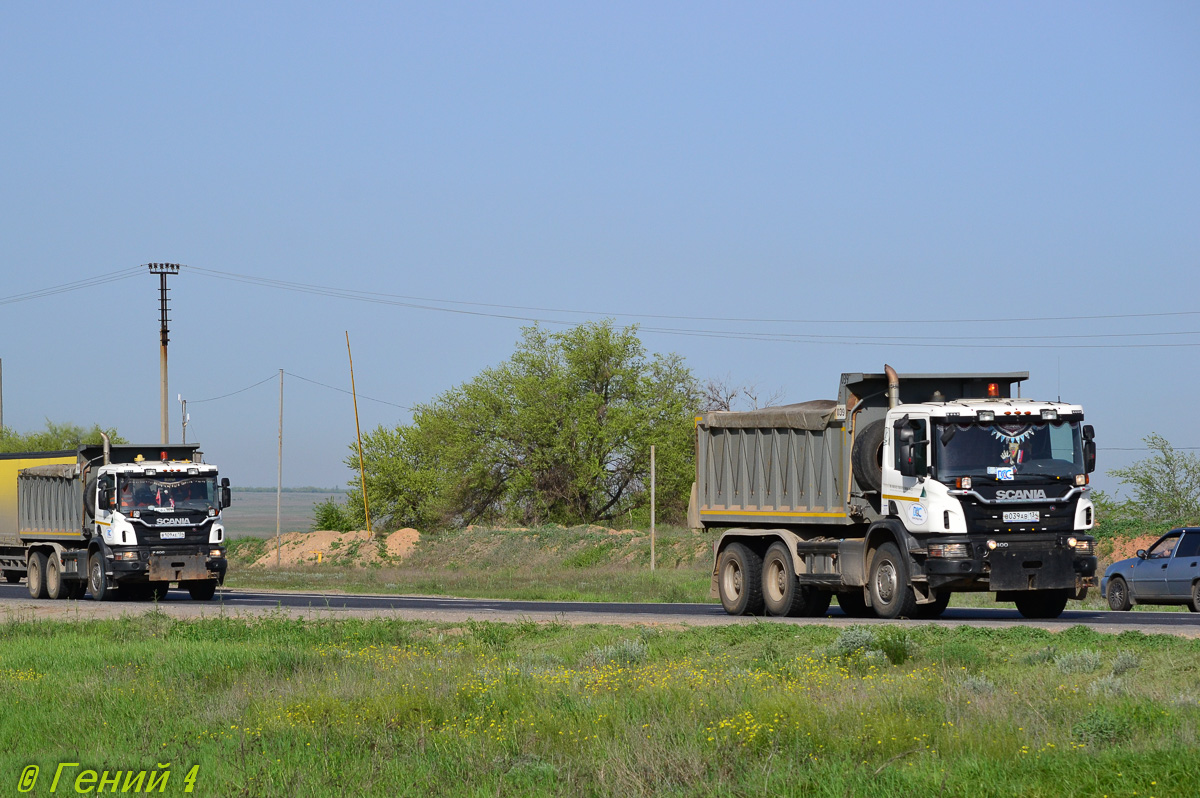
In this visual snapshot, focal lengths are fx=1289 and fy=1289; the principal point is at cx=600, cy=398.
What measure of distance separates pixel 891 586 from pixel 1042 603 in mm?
2806

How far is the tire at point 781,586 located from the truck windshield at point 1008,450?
3.85 m

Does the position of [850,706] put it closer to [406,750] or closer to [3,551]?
[406,750]

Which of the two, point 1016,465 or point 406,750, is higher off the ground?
point 1016,465

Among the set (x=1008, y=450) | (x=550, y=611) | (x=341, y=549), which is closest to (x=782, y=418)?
(x=1008, y=450)

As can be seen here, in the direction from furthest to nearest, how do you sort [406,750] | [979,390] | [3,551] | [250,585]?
[250,585], [3,551], [979,390], [406,750]

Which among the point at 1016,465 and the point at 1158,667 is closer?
the point at 1158,667

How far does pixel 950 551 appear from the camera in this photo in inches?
717

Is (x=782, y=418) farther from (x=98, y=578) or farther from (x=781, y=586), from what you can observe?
(x=98, y=578)

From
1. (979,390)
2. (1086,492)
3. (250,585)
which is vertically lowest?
(250,585)

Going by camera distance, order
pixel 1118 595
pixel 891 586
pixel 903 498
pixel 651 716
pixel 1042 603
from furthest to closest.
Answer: pixel 1118 595, pixel 1042 603, pixel 891 586, pixel 903 498, pixel 651 716

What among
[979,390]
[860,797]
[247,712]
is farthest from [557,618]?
[860,797]

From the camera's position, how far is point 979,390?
2055 centimetres

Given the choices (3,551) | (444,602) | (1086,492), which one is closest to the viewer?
(1086,492)

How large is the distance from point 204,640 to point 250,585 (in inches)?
904
